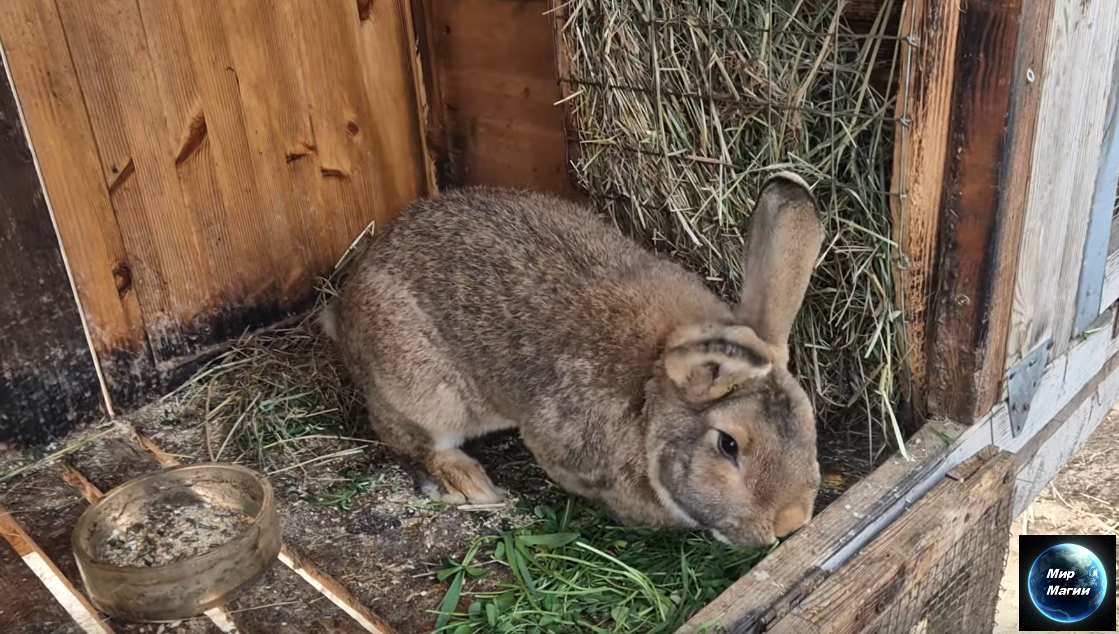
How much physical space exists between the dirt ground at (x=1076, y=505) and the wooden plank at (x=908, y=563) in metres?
1.58

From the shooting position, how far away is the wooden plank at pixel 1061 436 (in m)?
2.93

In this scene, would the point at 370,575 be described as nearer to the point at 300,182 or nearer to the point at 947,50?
the point at 300,182

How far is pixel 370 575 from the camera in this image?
7.72 ft

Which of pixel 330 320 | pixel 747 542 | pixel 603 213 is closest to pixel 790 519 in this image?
pixel 747 542

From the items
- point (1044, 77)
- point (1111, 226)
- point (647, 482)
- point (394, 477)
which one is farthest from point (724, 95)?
point (394, 477)

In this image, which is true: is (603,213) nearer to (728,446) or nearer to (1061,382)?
(728,446)

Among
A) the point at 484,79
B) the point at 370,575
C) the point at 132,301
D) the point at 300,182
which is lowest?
the point at 370,575

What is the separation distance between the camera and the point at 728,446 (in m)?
2.10

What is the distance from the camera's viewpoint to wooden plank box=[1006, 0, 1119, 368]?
218cm

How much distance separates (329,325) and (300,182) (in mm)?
577

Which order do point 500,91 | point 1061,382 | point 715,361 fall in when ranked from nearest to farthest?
point 715,361, point 1061,382, point 500,91

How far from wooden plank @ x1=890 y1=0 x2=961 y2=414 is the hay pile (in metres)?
0.05

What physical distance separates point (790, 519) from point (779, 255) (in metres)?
0.57

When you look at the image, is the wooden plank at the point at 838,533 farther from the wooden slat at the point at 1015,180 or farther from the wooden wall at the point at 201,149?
the wooden wall at the point at 201,149
